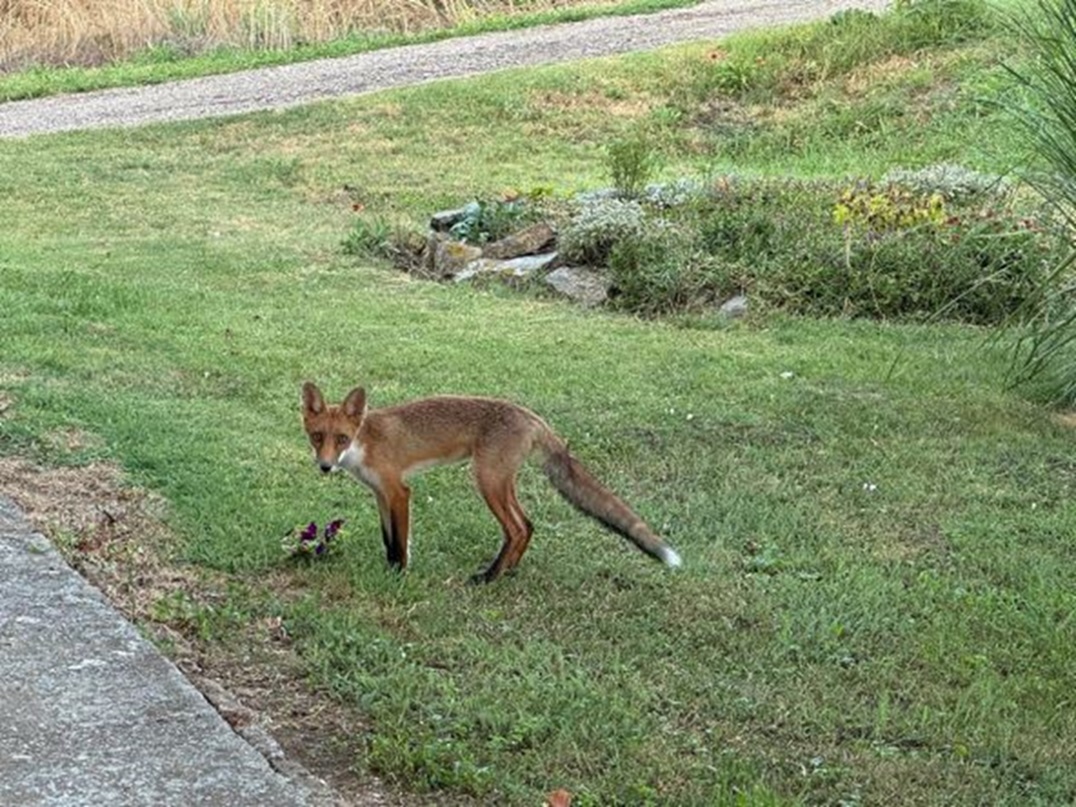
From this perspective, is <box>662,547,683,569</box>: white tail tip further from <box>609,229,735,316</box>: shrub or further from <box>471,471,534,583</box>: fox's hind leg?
<box>609,229,735,316</box>: shrub

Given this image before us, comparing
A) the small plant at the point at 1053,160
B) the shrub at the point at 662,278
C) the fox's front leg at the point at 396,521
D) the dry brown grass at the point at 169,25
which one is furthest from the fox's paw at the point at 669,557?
the dry brown grass at the point at 169,25

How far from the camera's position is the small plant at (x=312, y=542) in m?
5.87

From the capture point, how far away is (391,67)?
1919cm

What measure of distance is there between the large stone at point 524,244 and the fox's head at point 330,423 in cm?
584

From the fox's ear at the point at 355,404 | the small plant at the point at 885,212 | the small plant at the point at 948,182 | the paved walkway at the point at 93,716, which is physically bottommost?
the small plant at the point at 948,182

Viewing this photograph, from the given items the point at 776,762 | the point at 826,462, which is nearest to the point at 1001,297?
the point at 826,462

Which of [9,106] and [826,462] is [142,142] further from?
[826,462]

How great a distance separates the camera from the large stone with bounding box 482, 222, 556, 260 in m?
11.7

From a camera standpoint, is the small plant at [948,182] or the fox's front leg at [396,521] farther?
the small plant at [948,182]

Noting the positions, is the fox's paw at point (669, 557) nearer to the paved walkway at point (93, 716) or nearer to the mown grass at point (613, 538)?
the mown grass at point (613, 538)

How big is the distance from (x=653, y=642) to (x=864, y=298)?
525cm

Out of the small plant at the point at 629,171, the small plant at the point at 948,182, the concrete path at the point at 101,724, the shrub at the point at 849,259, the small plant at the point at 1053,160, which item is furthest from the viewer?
the small plant at the point at 629,171

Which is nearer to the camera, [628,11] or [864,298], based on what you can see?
[864,298]

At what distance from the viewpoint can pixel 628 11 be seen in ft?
71.8
